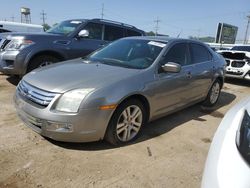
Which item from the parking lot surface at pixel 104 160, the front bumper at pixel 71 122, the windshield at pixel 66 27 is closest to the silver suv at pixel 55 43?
the windshield at pixel 66 27

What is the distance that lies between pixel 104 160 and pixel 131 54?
1.91 meters

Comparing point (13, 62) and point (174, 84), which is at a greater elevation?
point (174, 84)

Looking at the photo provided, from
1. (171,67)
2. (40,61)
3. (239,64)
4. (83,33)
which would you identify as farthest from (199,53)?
(239,64)

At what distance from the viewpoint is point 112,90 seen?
3340mm

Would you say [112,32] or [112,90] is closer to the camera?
[112,90]

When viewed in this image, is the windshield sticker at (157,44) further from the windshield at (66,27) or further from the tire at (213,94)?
the windshield at (66,27)

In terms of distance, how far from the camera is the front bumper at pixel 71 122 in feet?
10.3

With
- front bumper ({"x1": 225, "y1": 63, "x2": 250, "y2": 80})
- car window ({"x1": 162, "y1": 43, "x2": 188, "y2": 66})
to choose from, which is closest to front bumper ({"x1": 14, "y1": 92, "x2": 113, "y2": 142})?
car window ({"x1": 162, "y1": 43, "x2": 188, "y2": 66})

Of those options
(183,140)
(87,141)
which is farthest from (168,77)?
(87,141)

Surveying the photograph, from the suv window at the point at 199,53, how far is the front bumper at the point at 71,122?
2.53 m

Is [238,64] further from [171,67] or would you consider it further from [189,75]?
[171,67]

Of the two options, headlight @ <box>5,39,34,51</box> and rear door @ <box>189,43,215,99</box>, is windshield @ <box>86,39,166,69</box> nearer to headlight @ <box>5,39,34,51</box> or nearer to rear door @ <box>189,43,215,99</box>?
rear door @ <box>189,43,215,99</box>

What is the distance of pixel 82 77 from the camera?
353 centimetres

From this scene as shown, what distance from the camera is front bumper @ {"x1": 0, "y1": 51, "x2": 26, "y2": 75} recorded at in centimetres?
599
